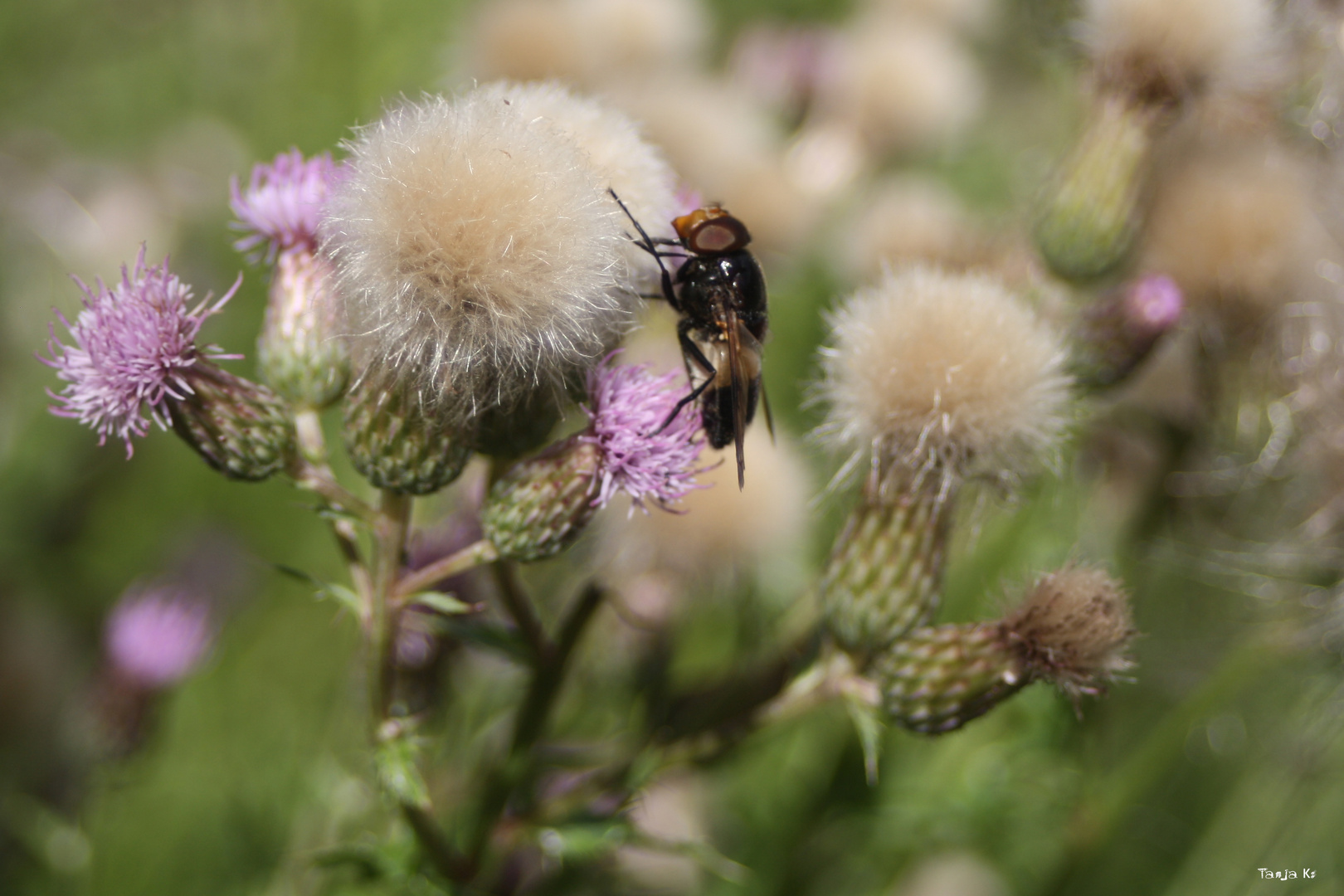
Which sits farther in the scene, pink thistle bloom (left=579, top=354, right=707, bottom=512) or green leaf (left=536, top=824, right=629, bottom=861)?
green leaf (left=536, top=824, right=629, bottom=861)

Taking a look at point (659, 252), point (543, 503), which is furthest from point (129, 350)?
point (659, 252)

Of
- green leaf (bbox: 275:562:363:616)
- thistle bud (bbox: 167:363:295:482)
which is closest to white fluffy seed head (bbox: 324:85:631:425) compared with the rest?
thistle bud (bbox: 167:363:295:482)

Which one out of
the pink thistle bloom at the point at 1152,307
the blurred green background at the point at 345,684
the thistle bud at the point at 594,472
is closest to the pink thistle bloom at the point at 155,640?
the blurred green background at the point at 345,684

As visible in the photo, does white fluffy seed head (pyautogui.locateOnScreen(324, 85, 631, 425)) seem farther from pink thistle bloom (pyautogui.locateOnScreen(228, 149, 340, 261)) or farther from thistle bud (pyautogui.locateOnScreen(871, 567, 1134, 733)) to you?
thistle bud (pyautogui.locateOnScreen(871, 567, 1134, 733))

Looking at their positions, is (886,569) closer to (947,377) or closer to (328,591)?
(947,377)

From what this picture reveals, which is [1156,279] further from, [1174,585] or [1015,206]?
[1174,585]

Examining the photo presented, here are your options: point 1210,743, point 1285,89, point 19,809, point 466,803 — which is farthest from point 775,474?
point 19,809
